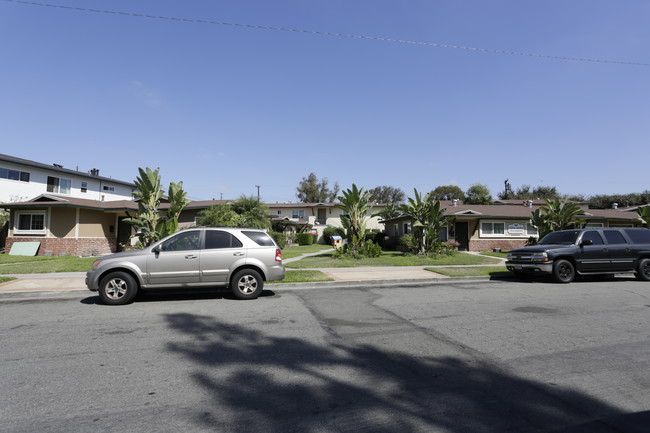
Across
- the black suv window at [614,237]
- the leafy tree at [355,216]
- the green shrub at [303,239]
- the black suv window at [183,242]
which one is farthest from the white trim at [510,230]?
the black suv window at [183,242]

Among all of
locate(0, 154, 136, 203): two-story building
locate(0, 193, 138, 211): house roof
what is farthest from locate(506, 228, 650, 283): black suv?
locate(0, 154, 136, 203): two-story building

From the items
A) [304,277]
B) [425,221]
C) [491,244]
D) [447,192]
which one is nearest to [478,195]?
[447,192]

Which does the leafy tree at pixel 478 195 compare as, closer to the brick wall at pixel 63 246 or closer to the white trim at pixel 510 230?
the white trim at pixel 510 230

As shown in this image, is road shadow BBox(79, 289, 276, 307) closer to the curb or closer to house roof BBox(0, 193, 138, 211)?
the curb

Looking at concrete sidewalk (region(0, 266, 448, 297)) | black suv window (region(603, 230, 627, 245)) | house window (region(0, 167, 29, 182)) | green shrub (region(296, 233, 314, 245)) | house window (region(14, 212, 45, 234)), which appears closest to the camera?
concrete sidewalk (region(0, 266, 448, 297))

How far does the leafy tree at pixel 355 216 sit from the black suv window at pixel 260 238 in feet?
33.8

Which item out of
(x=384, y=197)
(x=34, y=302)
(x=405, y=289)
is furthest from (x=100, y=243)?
(x=384, y=197)

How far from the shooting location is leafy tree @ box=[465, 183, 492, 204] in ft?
186

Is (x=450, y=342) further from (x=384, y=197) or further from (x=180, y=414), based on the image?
(x=384, y=197)

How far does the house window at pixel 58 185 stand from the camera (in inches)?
1358

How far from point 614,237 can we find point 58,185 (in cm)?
4310

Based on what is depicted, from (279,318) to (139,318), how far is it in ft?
8.58

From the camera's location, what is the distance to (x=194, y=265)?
328 inches

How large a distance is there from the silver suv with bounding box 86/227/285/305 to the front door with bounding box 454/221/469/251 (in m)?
22.3
